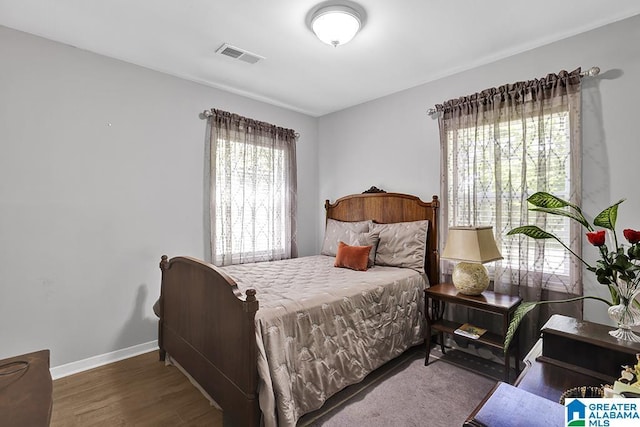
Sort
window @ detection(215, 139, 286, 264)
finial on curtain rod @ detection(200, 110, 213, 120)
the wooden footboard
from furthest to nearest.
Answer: window @ detection(215, 139, 286, 264) → finial on curtain rod @ detection(200, 110, 213, 120) → the wooden footboard

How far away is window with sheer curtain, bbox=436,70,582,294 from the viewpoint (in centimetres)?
230

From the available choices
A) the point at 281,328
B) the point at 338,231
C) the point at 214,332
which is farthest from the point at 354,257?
the point at 214,332

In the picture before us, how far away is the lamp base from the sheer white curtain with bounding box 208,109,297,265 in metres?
2.03

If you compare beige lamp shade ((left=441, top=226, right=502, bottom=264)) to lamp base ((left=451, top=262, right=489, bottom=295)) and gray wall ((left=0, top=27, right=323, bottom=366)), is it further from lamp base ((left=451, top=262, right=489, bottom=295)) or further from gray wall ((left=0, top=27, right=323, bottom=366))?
gray wall ((left=0, top=27, right=323, bottom=366))

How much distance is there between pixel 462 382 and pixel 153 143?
330 centimetres

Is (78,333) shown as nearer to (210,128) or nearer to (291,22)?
(210,128)

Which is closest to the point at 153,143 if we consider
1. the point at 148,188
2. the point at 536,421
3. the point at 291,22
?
the point at 148,188

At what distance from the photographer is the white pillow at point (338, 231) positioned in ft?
11.4

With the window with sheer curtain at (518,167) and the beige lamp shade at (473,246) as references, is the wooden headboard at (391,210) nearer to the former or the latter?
the window with sheer curtain at (518,167)

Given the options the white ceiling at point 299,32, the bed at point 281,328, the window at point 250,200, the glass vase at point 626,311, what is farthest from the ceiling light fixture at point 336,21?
the glass vase at point 626,311

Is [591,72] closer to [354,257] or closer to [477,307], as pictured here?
[477,307]

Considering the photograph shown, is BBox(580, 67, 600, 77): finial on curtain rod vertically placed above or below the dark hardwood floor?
above

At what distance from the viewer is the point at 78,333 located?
252cm

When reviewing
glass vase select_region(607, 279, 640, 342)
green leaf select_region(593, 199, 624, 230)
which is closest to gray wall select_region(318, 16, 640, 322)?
green leaf select_region(593, 199, 624, 230)
